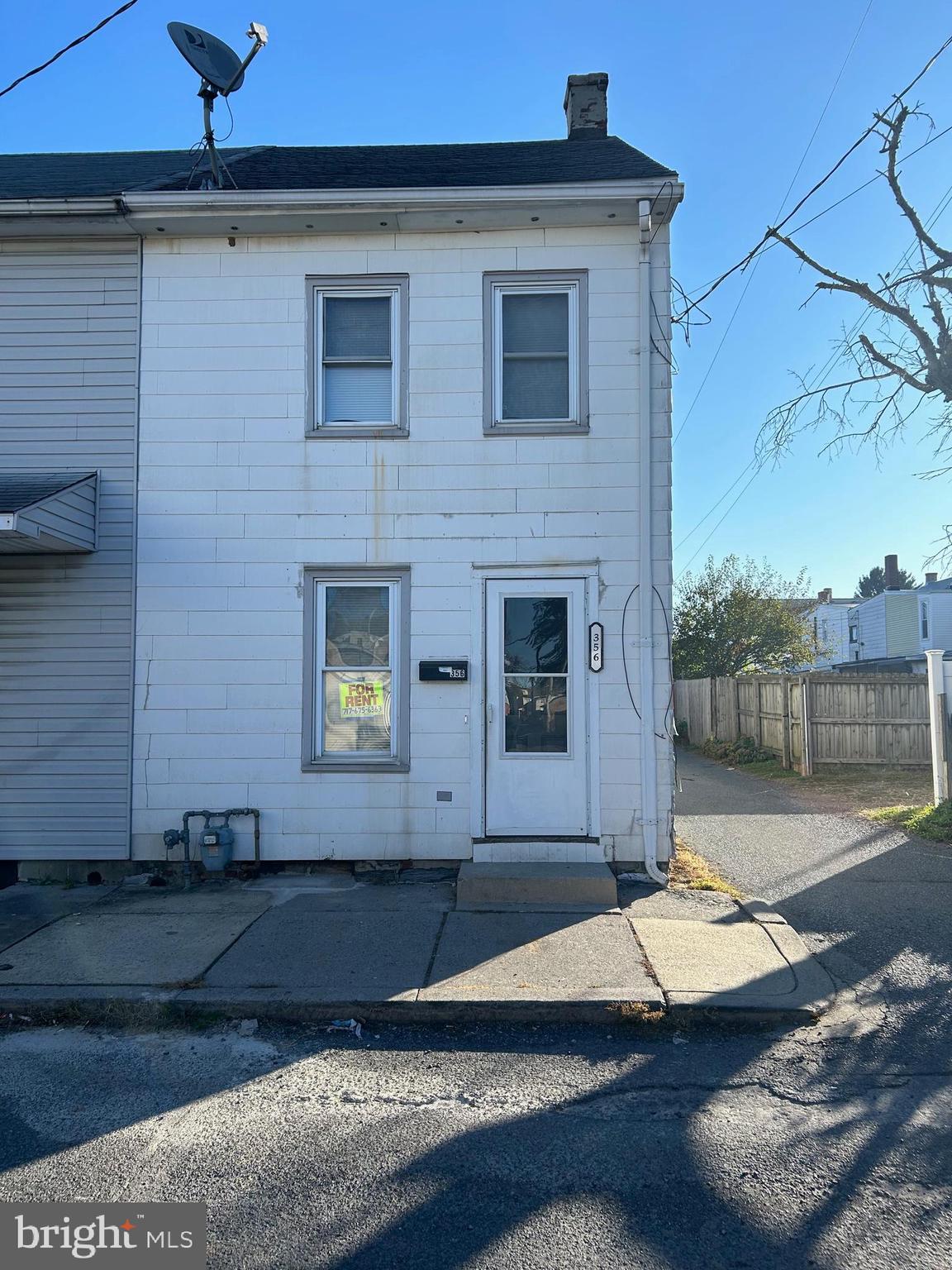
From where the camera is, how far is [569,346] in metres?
7.58

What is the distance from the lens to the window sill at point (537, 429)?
24.4ft

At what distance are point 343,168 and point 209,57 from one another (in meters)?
1.52

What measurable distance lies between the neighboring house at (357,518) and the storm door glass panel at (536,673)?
22 mm

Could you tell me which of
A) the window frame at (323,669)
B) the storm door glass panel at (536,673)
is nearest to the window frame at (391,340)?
the window frame at (323,669)

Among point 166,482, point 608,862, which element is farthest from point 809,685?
point 166,482

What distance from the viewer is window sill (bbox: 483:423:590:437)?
7441 millimetres

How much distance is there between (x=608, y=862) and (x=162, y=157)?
9061 mm

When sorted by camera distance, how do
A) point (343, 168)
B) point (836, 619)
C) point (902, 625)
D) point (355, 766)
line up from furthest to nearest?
point (836, 619) < point (902, 625) < point (343, 168) < point (355, 766)

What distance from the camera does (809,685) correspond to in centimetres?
1485

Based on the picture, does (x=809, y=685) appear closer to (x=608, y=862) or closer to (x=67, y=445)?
(x=608, y=862)

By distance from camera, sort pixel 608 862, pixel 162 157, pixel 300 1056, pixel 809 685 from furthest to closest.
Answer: pixel 809 685 → pixel 162 157 → pixel 608 862 → pixel 300 1056

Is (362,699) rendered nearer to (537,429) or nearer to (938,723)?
(537,429)

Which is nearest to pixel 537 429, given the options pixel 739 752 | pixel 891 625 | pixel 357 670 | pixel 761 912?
pixel 357 670

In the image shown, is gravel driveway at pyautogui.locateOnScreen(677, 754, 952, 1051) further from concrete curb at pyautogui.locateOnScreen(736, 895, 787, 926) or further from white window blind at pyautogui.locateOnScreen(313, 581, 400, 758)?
white window blind at pyautogui.locateOnScreen(313, 581, 400, 758)
